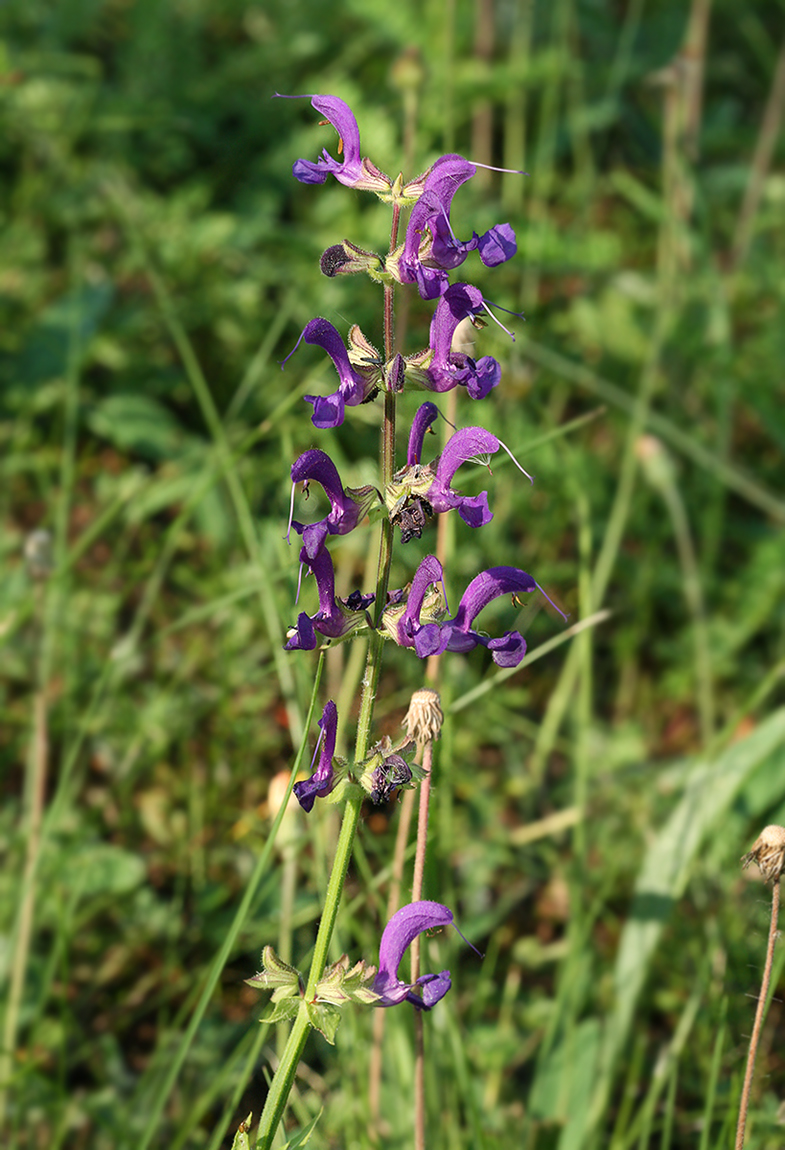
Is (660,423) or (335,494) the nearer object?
(335,494)

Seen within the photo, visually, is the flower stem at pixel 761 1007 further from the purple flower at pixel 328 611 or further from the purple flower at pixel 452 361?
the purple flower at pixel 452 361

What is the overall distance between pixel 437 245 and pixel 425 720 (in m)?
0.62

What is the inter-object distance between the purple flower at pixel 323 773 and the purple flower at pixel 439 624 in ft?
0.44

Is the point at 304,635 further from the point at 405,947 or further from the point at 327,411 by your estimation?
the point at 405,947

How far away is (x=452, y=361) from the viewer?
1.35 meters

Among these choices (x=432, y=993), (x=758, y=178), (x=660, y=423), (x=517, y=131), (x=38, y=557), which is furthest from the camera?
(x=517, y=131)

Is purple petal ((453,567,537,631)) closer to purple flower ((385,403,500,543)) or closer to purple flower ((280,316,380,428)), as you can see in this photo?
purple flower ((385,403,500,543))

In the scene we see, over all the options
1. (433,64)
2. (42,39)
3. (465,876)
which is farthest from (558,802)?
(42,39)

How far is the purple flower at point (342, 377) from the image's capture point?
127 centimetres

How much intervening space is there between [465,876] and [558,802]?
44 centimetres

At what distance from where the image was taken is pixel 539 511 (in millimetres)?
3477

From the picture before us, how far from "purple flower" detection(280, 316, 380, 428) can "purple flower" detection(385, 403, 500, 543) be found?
85mm

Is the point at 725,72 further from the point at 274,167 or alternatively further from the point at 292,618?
the point at 292,618

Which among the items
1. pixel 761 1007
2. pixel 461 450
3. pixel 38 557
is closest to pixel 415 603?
pixel 461 450
